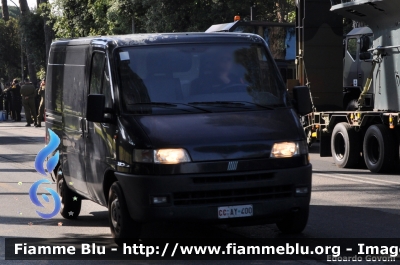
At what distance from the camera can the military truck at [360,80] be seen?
14.8 meters

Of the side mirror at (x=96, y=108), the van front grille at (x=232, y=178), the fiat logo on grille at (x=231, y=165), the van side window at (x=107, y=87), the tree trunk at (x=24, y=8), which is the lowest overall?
the van front grille at (x=232, y=178)

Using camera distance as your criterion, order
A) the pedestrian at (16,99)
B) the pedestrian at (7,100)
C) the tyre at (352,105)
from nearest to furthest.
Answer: the tyre at (352,105) → the pedestrian at (16,99) → the pedestrian at (7,100)

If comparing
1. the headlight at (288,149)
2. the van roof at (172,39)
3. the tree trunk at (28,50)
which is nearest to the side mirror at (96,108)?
the van roof at (172,39)

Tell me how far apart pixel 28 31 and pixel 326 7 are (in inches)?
1506

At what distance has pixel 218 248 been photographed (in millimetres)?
7949

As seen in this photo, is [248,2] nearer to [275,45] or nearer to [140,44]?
[275,45]

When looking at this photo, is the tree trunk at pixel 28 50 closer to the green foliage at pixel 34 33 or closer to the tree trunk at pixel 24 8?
the tree trunk at pixel 24 8

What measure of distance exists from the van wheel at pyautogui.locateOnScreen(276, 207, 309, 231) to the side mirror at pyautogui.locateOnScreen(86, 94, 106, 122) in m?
2.01

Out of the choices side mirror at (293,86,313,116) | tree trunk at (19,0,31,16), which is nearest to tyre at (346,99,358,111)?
side mirror at (293,86,313,116)

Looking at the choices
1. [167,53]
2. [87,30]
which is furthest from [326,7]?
[87,30]

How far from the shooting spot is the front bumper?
24.2 feet

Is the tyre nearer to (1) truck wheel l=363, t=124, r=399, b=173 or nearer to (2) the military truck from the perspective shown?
(2) the military truck

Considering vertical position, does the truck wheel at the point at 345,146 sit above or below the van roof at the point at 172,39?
below

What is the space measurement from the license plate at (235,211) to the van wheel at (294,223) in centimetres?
72
